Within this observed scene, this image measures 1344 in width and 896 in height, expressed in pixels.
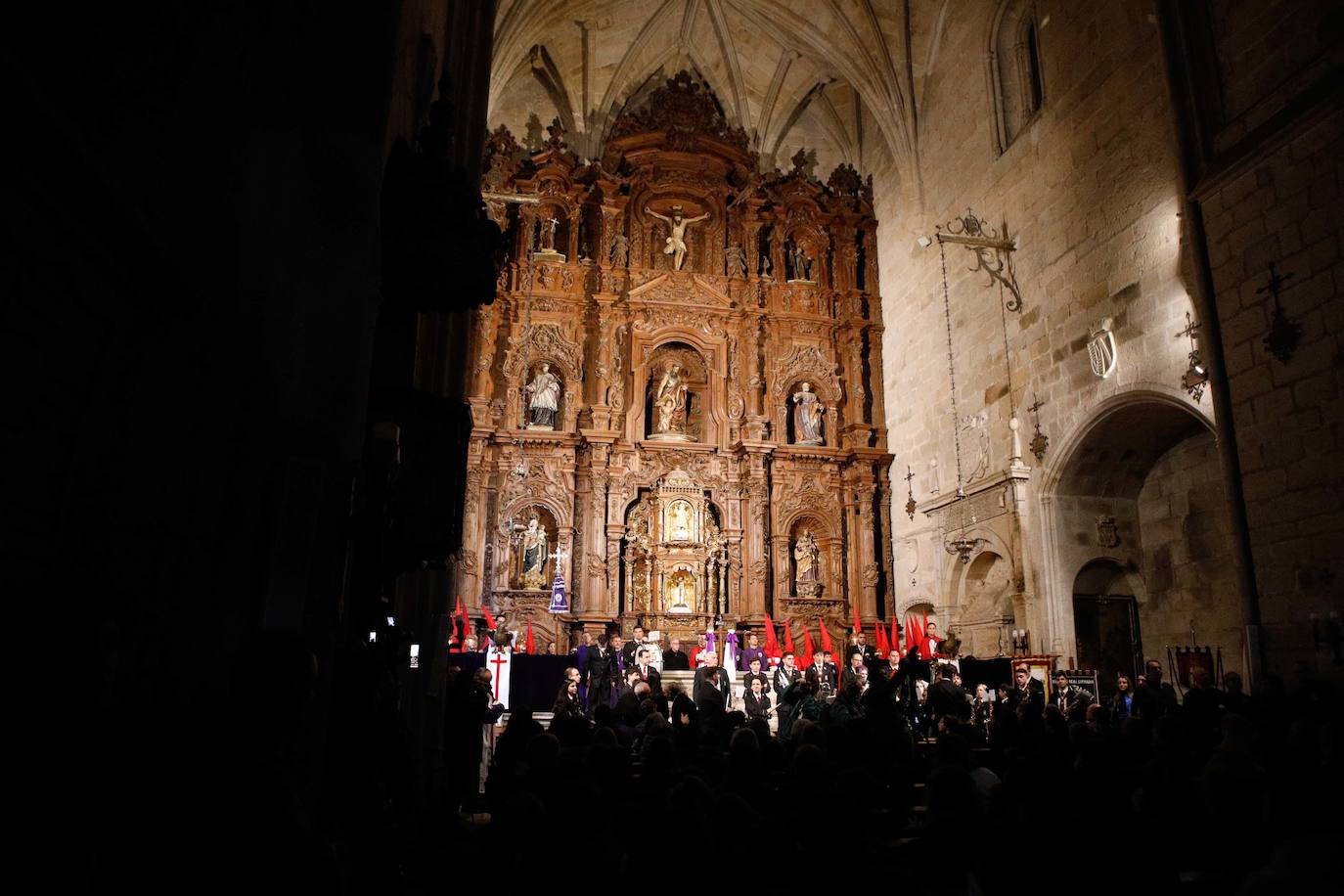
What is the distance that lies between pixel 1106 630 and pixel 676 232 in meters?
12.7

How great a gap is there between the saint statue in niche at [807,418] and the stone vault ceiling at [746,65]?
19.4ft

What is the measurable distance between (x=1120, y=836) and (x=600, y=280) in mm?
18535

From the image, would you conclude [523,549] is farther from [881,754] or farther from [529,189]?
[881,754]

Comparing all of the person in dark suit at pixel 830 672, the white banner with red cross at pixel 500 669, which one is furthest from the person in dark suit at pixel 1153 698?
the white banner with red cross at pixel 500 669

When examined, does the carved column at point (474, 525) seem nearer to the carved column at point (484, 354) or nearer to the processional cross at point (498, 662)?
the carved column at point (484, 354)

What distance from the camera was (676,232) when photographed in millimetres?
20781

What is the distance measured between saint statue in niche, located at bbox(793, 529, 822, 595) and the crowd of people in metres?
11.6

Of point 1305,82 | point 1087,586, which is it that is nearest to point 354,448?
point 1305,82

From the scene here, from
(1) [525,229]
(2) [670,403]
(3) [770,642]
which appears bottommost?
(3) [770,642]

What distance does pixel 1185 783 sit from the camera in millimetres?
3795

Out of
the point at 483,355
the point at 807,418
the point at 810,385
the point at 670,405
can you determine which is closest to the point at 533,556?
the point at 483,355

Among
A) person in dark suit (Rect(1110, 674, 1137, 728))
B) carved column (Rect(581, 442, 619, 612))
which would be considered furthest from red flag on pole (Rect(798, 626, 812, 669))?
person in dark suit (Rect(1110, 674, 1137, 728))

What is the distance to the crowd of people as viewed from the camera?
2.46 meters

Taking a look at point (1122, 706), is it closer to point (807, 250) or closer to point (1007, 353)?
point (1007, 353)
